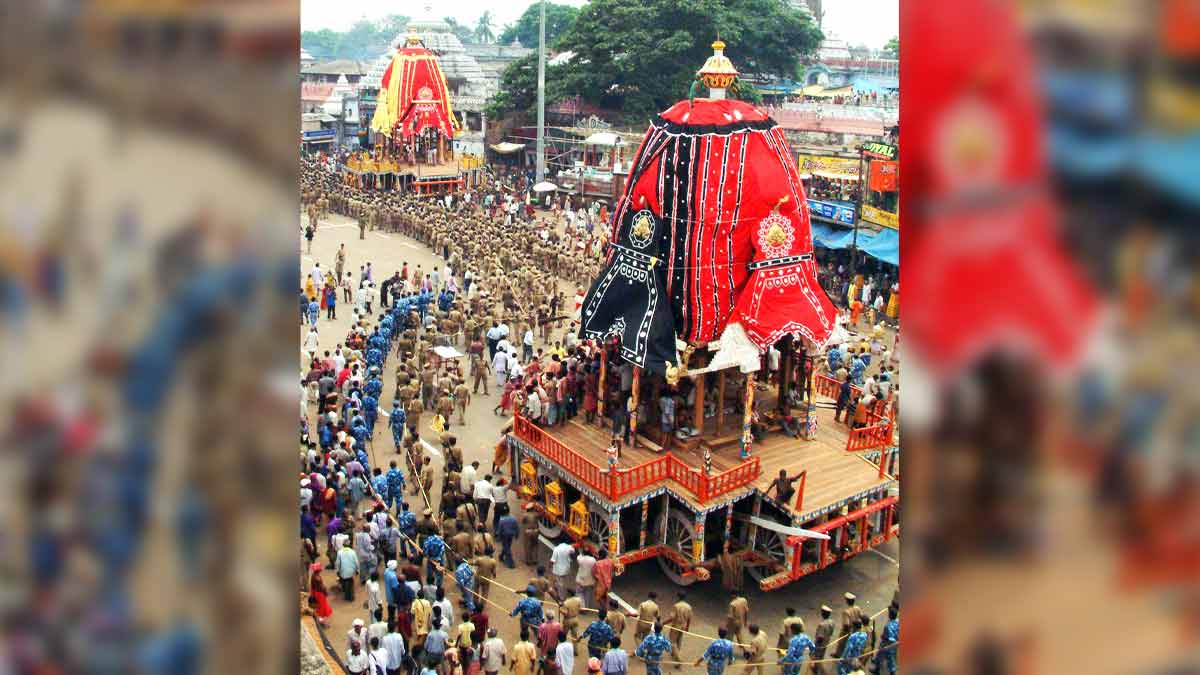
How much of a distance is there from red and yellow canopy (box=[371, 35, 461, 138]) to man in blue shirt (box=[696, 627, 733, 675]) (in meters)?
34.1

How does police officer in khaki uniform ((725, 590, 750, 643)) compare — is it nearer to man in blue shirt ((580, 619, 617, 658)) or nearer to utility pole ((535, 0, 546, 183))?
man in blue shirt ((580, 619, 617, 658))

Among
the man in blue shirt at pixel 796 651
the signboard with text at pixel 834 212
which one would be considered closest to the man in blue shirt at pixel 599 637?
the man in blue shirt at pixel 796 651

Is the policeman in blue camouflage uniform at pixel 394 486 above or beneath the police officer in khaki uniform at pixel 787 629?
above

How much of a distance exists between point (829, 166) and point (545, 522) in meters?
20.5

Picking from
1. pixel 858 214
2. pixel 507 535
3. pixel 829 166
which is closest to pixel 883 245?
pixel 858 214

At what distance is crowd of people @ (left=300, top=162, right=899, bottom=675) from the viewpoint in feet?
34.7

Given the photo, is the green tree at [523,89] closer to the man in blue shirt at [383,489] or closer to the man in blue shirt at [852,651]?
the man in blue shirt at [383,489]

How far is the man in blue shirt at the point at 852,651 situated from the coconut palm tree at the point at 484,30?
126 metres

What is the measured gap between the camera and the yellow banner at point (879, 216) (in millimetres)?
25530

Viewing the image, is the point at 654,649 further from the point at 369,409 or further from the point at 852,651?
the point at 369,409
